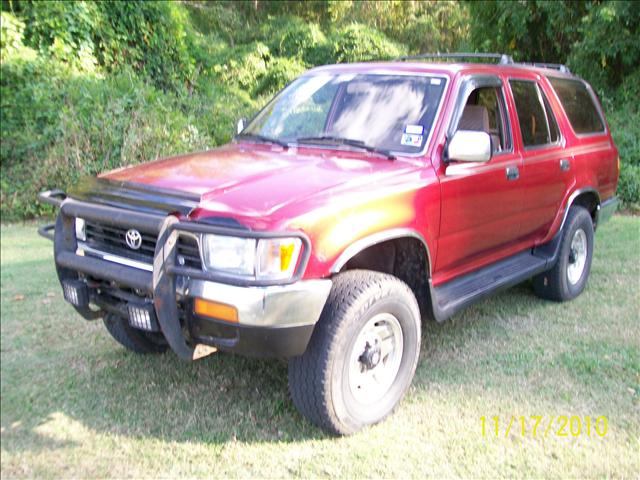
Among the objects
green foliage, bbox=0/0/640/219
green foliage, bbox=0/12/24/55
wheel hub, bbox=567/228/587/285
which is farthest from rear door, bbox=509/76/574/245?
green foliage, bbox=0/12/24/55

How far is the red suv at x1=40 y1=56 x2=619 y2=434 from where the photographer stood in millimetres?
3132

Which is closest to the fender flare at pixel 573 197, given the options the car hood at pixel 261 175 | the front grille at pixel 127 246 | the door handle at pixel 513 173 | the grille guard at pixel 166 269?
the door handle at pixel 513 173

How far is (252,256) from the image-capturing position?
121 inches

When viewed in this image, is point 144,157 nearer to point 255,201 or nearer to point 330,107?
point 330,107

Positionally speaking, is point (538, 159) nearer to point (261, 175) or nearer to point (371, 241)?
point (371, 241)

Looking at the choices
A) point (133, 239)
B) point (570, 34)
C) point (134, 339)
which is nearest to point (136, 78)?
point (570, 34)

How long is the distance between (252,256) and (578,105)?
3.84 m

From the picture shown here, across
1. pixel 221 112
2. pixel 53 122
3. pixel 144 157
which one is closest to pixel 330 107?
pixel 144 157

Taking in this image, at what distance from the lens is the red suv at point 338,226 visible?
313 centimetres

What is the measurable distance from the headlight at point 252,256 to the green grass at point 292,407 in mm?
945

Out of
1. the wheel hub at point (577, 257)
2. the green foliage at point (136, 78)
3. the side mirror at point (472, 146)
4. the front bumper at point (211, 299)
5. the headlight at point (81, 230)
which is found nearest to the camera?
the front bumper at point (211, 299)

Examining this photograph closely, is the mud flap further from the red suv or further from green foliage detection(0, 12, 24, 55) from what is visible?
green foliage detection(0, 12, 24, 55)

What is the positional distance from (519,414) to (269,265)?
1711 mm

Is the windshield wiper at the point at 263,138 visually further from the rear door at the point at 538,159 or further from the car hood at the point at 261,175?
the rear door at the point at 538,159
